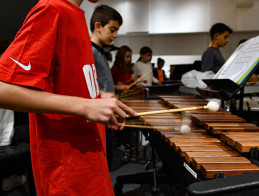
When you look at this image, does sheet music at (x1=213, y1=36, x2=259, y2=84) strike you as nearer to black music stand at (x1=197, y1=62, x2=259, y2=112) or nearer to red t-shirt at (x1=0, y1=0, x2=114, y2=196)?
black music stand at (x1=197, y1=62, x2=259, y2=112)

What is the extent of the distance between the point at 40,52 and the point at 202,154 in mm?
869

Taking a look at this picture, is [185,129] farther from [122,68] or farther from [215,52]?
[122,68]

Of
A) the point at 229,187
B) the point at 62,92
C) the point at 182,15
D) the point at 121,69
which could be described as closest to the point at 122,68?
the point at 121,69

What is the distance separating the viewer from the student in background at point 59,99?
701 mm

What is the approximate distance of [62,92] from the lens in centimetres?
84

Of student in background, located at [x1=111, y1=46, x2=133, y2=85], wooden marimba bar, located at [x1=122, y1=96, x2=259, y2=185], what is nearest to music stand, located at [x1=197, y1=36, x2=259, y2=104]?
wooden marimba bar, located at [x1=122, y1=96, x2=259, y2=185]

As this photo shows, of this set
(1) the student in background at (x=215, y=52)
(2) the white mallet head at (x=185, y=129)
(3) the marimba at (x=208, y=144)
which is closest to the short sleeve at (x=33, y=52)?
(3) the marimba at (x=208, y=144)

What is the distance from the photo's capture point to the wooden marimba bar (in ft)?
3.50

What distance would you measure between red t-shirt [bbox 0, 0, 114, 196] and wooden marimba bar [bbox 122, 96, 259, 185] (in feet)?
1.53

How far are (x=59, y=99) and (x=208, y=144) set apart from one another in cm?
91

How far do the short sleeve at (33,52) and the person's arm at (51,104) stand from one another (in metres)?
0.03

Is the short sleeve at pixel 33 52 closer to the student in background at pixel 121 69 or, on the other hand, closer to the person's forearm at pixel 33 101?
the person's forearm at pixel 33 101

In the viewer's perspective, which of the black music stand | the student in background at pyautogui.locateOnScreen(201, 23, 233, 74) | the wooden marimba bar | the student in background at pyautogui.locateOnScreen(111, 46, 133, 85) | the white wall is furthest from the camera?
the white wall

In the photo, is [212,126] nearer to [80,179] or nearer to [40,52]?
[80,179]
